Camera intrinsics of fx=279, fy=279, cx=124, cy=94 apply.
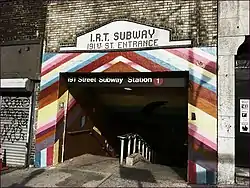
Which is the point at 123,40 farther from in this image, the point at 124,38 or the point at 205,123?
the point at 205,123

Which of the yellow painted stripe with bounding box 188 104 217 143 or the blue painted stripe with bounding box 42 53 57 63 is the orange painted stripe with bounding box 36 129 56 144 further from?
the yellow painted stripe with bounding box 188 104 217 143

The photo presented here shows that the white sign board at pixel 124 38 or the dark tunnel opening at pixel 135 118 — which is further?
the dark tunnel opening at pixel 135 118

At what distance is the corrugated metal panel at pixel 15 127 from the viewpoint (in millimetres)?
9094

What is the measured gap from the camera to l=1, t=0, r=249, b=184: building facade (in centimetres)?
725

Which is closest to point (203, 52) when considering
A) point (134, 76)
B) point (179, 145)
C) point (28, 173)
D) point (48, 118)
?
point (134, 76)

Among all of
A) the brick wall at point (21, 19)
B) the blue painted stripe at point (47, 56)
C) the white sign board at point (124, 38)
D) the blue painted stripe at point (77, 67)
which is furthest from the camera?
the brick wall at point (21, 19)

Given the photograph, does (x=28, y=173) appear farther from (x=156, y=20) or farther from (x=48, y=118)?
(x=156, y=20)

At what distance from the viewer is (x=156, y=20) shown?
26.5ft

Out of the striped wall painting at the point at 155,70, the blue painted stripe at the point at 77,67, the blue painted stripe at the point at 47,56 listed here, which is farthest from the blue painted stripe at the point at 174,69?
the blue painted stripe at the point at 47,56

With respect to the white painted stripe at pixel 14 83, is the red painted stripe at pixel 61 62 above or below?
above

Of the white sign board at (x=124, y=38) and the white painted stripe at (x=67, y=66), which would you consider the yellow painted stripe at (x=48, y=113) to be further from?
the white sign board at (x=124, y=38)

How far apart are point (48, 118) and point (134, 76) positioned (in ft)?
10.0

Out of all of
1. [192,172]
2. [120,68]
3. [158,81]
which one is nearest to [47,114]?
[120,68]

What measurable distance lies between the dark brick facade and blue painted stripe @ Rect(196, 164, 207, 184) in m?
3.31
